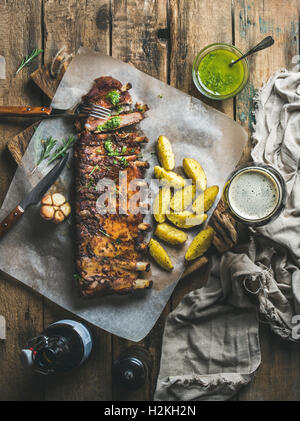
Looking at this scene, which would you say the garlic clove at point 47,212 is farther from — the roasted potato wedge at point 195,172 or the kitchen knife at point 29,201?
the roasted potato wedge at point 195,172

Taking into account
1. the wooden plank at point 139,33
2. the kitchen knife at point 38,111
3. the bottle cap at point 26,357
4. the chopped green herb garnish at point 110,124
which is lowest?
the bottle cap at point 26,357

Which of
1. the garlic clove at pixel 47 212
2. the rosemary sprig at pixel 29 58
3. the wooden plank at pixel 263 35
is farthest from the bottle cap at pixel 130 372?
the rosemary sprig at pixel 29 58

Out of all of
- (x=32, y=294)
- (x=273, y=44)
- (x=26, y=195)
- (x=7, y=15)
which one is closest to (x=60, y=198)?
(x=26, y=195)

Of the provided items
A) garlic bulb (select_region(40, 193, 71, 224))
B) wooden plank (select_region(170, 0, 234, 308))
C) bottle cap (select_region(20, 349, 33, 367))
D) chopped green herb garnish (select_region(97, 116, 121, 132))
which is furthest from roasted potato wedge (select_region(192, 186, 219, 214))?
bottle cap (select_region(20, 349, 33, 367))

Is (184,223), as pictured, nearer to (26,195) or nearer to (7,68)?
(26,195)

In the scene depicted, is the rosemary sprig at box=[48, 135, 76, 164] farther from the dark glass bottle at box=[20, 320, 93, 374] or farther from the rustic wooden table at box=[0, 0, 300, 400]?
the dark glass bottle at box=[20, 320, 93, 374]

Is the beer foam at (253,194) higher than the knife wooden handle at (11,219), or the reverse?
the beer foam at (253,194)
